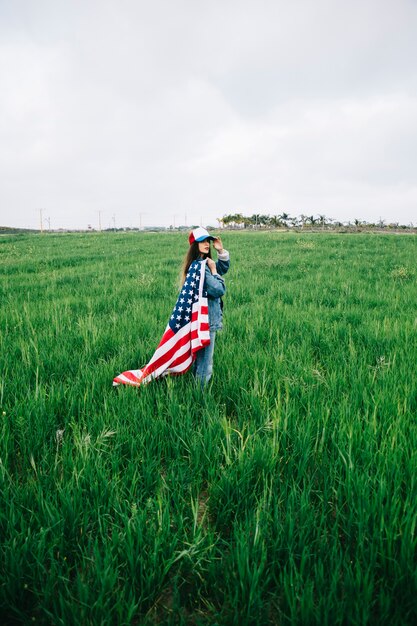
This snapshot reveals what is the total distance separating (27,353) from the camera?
12.1 feet

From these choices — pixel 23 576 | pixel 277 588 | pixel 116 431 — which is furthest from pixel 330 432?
pixel 23 576

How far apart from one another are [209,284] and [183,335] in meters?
0.55

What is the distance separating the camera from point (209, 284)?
3.10m

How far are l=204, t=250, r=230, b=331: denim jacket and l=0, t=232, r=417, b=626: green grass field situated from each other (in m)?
0.56

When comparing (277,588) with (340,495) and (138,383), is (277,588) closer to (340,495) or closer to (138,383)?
(340,495)

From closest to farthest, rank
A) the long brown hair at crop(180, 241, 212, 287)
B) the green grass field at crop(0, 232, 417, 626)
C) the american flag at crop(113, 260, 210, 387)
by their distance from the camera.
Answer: the green grass field at crop(0, 232, 417, 626), the american flag at crop(113, 260, 210, 387), the long brown hair at crop(180, 241, 212, 287)

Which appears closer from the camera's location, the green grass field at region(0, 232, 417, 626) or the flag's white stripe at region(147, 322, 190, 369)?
the green grass field at region(0, 232, 417, 626)

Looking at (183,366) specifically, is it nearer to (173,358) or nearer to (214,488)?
(173,358)

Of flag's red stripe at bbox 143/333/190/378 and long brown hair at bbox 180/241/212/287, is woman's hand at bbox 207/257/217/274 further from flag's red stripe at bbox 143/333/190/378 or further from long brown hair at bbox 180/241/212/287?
flag's red stripe at bbox 143/333/190/378

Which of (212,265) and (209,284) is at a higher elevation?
(212,265)

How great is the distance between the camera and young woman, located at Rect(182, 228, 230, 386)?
3.09 m

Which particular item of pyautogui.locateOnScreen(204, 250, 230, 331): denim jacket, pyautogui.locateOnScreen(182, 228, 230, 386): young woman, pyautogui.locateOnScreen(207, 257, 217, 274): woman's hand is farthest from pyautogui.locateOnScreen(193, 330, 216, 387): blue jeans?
pyautogui.locateOnScreen(207, 257, 217, 274): woman's hand

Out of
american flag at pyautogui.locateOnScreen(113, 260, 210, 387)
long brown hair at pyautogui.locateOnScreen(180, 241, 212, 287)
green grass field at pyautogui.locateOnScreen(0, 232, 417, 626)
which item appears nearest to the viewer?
green grass field at pyautogui.locateOnScreen(0, 232, 417, 626)

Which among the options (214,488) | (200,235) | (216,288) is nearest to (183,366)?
(216,288)
